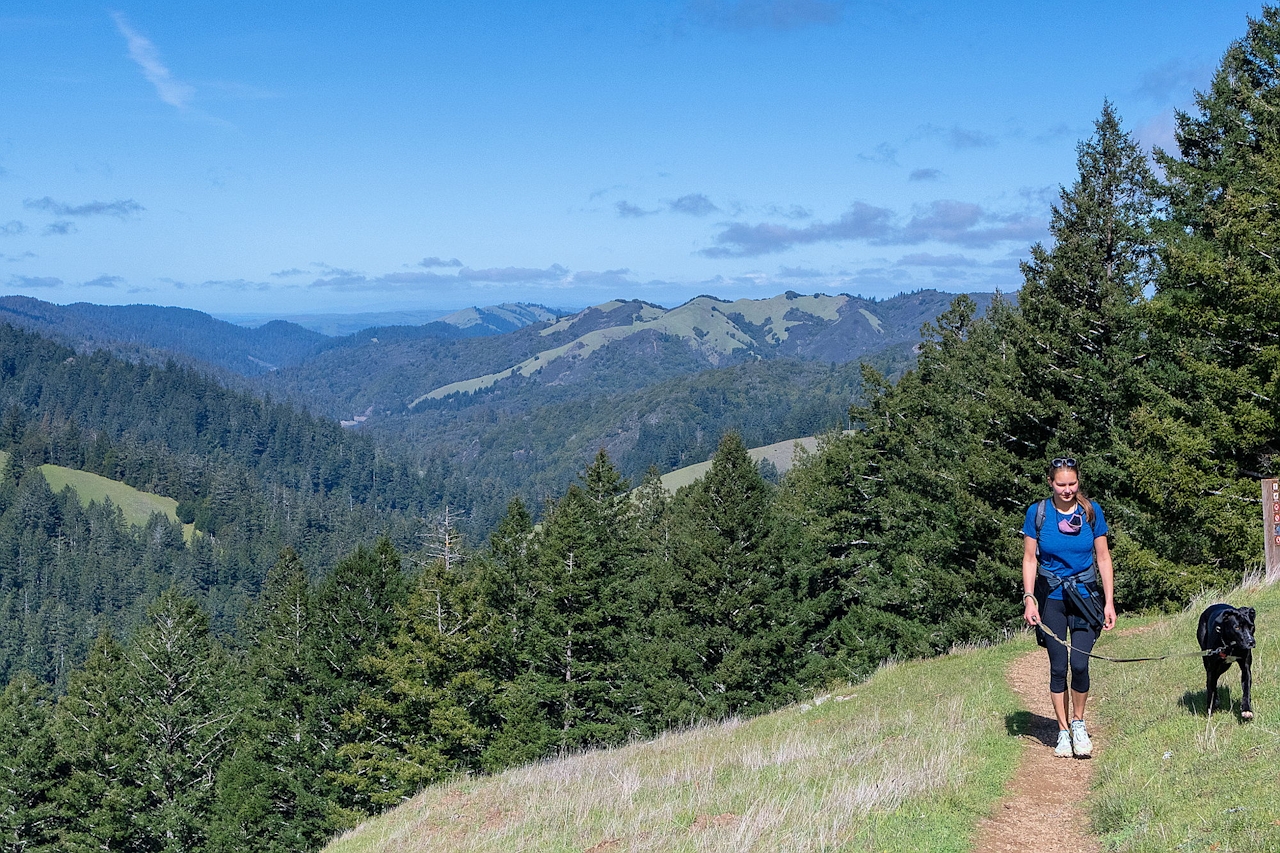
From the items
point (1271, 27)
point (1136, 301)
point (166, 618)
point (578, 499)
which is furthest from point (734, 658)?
point (166, 618)

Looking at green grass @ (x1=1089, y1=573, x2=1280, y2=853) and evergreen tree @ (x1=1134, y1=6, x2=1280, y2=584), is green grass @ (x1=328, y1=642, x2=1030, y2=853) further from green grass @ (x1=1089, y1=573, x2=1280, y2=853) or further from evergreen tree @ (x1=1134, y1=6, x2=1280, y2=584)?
evergreen tree @ (x1=1134, y1=6, x2=1280, y2=584)

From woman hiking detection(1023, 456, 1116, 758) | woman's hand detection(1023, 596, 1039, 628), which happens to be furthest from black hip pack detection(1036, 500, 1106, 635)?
woman's hand detection(1023, 596, 1039, 628)

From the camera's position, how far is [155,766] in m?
37.6

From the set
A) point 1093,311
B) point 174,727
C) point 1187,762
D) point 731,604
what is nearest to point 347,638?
point 174,727

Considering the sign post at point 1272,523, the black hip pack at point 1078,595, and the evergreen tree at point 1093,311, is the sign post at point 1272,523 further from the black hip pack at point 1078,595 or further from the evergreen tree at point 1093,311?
the black hip pack at point 1078,595

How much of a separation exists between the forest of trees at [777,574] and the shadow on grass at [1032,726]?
330 inches

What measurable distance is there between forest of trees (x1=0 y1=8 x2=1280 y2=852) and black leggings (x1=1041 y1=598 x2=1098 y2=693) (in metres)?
11.0

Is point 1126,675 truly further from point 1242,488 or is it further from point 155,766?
point 155,766

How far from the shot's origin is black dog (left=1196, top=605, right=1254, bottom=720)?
8.41 metres

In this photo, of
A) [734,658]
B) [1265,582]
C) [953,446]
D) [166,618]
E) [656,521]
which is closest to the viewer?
[1265,582]

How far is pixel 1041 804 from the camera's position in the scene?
27.0ft

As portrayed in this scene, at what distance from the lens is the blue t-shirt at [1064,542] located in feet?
27.8

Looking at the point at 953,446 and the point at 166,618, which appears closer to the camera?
the point at 953,446

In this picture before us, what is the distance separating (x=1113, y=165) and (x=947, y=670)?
45.1ft
